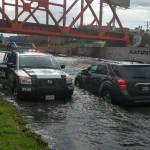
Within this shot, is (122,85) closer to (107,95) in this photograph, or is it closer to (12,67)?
(107,95)

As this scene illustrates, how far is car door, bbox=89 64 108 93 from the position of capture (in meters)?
13.9

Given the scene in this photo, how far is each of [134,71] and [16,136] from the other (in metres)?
6.00

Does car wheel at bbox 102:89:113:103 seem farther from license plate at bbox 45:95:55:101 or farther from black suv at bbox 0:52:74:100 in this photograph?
license plate at bbox 45:95:55:101

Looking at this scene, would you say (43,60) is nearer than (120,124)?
No

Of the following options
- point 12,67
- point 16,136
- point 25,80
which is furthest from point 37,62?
point 16,136

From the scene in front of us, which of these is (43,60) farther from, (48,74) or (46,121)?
(46,121)

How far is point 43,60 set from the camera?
1529cm

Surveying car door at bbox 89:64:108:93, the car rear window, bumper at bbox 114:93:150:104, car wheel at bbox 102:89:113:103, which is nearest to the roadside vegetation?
bumper at bbox 114:93:150:104

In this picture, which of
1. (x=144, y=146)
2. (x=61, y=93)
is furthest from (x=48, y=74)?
(x=144, y=146)

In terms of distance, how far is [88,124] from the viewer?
10.1 m

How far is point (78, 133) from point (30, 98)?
5.02 m

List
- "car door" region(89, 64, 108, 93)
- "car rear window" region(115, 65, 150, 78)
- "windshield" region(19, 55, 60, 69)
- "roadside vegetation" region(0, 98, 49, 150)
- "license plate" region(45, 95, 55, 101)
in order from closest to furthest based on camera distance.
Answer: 1. "roadside vegetation" region(0, 98, 49, 150)
2. "car rear window" region(115, 65, 150, 78)
3. "license plate" region(45, 95, 55, 101)
4. "car door" region(89, 64, 108, 93)
5. "windshield" region(19, 55, 60, 69)

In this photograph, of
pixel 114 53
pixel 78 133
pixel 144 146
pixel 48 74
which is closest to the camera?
pixel 144 146

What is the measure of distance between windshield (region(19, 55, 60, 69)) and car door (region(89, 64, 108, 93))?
138 cm
